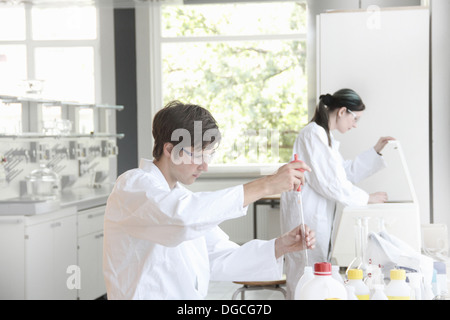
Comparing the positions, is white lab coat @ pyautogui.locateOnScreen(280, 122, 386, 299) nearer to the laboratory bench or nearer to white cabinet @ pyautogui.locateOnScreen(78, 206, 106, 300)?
the laboratory bench

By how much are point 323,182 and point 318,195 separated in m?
0.14

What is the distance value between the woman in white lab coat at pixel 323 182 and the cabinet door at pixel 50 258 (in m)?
1.70

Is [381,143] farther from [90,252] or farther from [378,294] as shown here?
[90,252]

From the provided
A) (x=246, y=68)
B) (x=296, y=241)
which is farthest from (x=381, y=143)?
(x=246, y=68)

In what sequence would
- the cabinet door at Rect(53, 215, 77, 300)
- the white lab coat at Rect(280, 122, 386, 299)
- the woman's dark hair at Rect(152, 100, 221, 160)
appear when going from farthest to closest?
the cabinet door at Rect(53, 215, 77, 300)
the white lab coat at Rect(280, 122, 386, 299)
the woman's dark hair at Rect(152, 100, 221, 160)

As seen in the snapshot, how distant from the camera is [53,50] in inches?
314

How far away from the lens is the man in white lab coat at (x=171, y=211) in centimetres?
149

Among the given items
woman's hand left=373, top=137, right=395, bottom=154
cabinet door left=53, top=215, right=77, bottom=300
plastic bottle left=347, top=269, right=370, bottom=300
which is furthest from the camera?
cabinet door left=53, top=215, right=77, bottom=300

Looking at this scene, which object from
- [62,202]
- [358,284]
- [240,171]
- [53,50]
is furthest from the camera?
[53,50]

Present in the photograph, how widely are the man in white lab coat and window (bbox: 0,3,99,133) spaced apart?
20.8ft

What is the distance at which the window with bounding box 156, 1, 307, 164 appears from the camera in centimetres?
754

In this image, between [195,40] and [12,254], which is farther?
[195,40]

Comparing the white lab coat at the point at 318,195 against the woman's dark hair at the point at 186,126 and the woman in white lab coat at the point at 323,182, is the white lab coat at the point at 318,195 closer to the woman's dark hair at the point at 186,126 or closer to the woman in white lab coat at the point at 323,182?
the woman in white lab coat at the point at 323,182

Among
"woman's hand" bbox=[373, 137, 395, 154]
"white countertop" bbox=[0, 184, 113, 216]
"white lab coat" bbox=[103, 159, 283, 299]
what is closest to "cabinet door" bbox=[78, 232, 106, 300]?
"white countertop" bbox=[0, 184, 113, 216]
